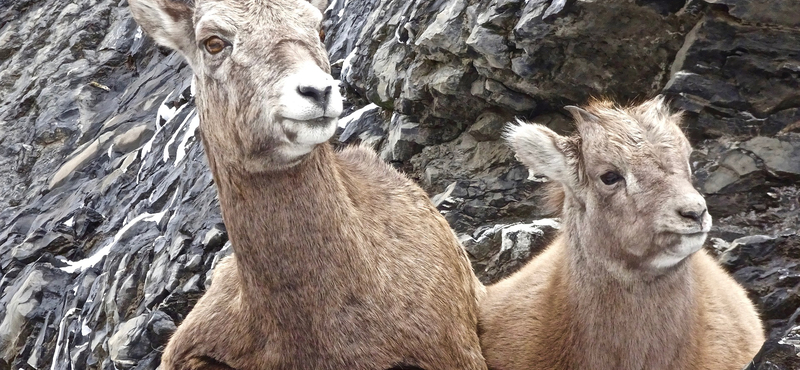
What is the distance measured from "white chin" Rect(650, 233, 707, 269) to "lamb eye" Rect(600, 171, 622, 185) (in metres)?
0.75

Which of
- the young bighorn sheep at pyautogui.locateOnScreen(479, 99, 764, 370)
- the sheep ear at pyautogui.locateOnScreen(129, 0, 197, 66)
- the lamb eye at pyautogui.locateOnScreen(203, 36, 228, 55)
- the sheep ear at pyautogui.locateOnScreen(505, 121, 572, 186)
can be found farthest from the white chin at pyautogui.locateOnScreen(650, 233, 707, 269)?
the sheep ear at pyautogui.locateOnScreen(129, 0, 197, 66)

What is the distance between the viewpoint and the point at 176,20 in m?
7.94

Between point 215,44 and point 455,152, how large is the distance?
468 cm

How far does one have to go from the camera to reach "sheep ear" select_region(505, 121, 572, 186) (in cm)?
840

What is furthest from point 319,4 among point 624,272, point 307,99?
point 624,272

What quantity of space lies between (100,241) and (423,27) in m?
6.04

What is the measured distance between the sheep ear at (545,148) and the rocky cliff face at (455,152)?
2.06 m

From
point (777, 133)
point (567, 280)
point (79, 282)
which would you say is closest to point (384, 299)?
point (567, 280)

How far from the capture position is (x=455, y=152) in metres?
11.7

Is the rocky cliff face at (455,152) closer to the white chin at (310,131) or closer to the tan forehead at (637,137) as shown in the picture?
the tan forehead at (637,137)

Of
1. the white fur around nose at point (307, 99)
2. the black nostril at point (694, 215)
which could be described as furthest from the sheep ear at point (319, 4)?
the black nostril at point (694, 215)

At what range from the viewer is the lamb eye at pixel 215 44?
752 cm

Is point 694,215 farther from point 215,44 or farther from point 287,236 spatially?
point 215,44

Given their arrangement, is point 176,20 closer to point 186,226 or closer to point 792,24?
point 186,226
